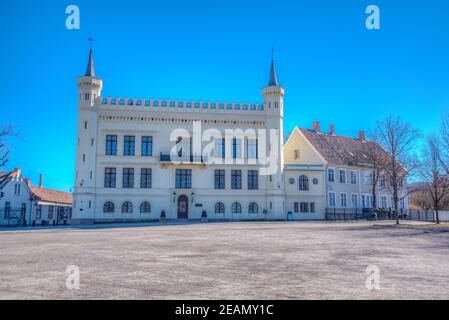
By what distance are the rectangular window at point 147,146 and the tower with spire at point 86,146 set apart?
4.53 m

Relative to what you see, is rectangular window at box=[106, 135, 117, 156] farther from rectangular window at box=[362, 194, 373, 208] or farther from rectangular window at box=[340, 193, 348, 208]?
rectangular window at box=[362, 194, 373, 208]

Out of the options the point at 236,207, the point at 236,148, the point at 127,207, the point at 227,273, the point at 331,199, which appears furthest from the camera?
the point at 331,199

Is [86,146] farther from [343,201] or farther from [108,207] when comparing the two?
[343,201]

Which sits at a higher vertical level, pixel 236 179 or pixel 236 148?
pixel 236 148

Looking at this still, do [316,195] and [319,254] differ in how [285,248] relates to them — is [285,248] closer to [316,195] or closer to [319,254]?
[319,254]

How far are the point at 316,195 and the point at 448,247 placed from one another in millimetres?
30464

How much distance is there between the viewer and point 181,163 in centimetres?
4122

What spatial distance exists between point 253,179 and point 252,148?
3202 mm

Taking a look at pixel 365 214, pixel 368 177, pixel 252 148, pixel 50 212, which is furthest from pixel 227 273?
pixel 50 212

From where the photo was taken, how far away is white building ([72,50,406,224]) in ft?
132

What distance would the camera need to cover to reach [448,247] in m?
14.2

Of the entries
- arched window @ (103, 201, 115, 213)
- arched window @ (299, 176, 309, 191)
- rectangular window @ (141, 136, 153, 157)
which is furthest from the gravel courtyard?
arched window @ (299, 176, 309, 191)
